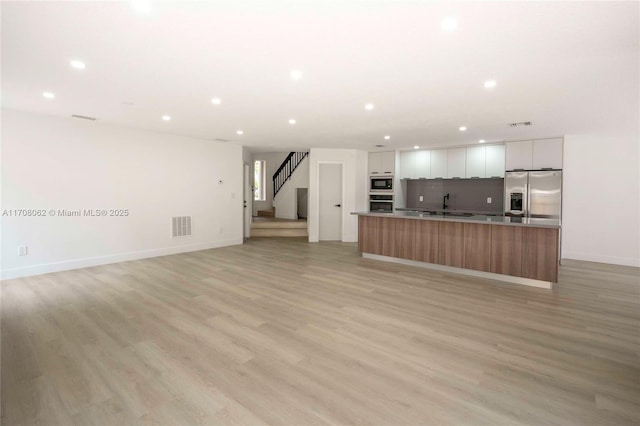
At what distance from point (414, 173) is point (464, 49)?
6.23m

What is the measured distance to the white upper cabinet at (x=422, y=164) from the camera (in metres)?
8.52

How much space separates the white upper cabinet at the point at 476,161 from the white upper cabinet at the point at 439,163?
0.58 metres

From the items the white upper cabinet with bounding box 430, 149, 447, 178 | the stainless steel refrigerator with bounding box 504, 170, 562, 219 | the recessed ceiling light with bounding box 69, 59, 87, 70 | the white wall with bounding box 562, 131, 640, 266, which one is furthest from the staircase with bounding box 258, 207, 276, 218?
the recessed ceiling light with bounding box 69, 59, 87, 70

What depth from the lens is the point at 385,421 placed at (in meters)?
1.92

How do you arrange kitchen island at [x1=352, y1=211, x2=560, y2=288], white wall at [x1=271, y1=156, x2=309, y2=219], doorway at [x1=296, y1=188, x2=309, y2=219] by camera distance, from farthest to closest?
doorway at [x1=296, y1=188, x2=309, y2=219], white wall at [x1=271, y1=156, x2=309, y2=219], kitchen island at [x1=352, y1=211, x2=560, y2=288]

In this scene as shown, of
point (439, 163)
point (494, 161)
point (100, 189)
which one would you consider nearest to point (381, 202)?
point (439, 163)

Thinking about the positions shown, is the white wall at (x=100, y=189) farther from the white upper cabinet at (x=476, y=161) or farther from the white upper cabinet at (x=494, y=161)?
the white upper cabinet at (x=494, y=161)

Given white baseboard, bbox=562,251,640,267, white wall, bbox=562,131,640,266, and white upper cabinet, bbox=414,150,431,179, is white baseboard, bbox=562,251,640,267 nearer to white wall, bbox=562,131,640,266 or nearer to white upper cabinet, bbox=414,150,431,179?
white wall, bbox=562,131,640,266

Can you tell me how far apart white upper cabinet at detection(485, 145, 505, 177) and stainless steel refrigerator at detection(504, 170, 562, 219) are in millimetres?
358

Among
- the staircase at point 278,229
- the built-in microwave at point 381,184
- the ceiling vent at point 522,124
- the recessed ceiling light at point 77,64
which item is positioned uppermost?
the ceiling vent at point 522,124

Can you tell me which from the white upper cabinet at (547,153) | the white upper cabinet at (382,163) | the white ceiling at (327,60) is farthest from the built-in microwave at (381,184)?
the white ceiling at (327,60)

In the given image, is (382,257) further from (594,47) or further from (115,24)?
(115,24)

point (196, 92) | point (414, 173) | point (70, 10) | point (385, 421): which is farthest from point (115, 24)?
point (414, 173)

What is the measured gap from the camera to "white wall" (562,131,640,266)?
618 centimetres
